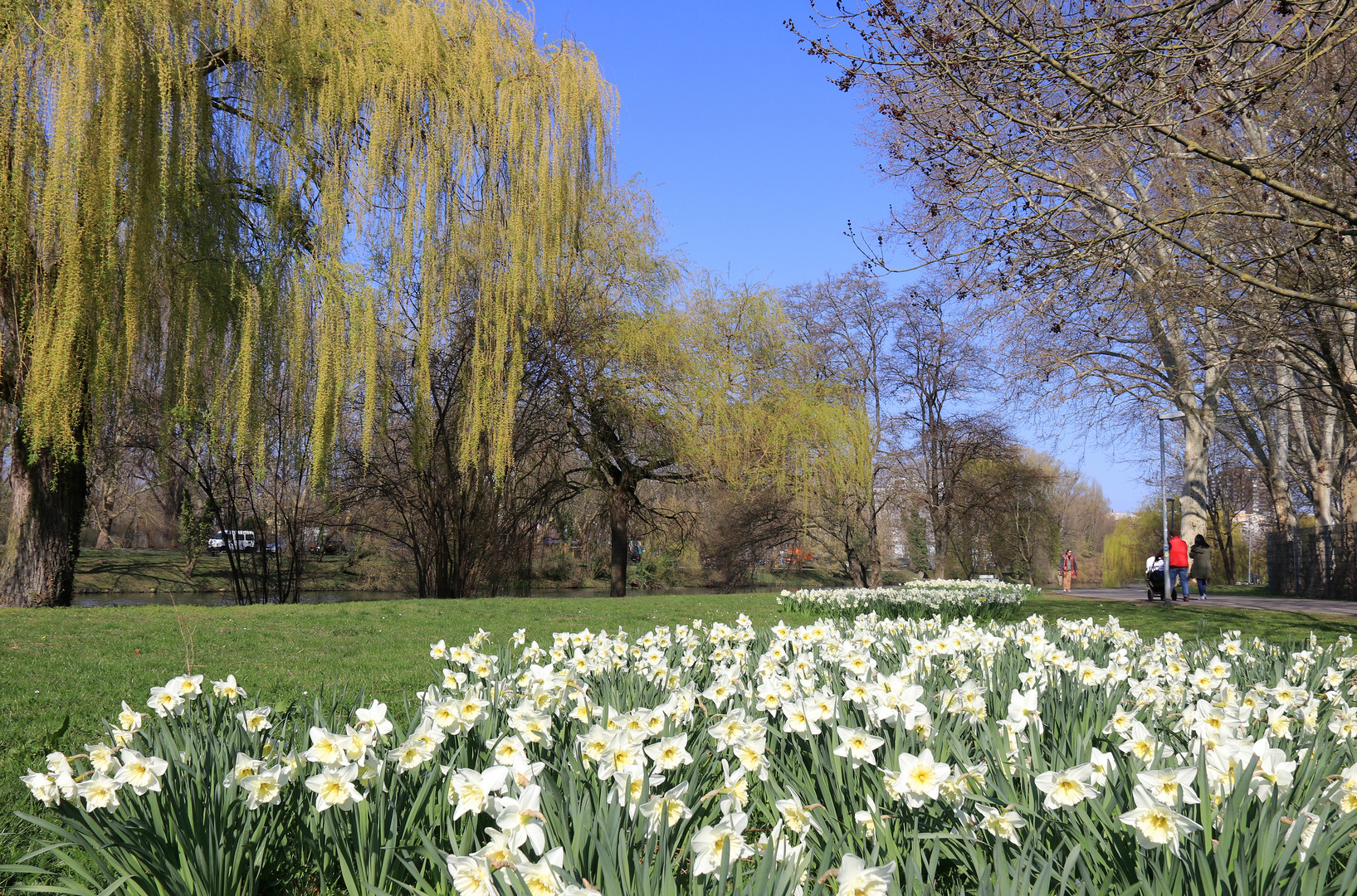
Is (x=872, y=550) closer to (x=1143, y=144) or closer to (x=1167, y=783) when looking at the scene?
(x=1143, y=144)

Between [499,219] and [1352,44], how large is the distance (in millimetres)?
8503

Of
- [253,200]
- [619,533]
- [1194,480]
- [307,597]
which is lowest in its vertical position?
[307,597]

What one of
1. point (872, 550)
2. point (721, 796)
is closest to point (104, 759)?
point (721, 796)

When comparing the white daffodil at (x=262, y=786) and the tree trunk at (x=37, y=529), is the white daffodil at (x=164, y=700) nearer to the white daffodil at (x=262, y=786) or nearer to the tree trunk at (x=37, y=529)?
the white daffodil at (x=262, y=786)

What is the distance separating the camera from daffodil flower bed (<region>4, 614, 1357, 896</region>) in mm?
1529

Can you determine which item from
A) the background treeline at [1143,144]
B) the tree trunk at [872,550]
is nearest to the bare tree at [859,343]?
the tree trunk at [872,550]

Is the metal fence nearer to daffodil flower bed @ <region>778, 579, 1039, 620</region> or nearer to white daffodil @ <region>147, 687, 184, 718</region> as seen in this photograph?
daffodil flower bed @ <region>778, 579, 1039, 620</region>

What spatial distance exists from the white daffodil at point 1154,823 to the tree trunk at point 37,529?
437 inches

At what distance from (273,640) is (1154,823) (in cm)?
722

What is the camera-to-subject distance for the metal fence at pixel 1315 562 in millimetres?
15047

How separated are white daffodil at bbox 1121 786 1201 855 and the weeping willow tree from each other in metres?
8.54

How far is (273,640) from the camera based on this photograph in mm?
7145

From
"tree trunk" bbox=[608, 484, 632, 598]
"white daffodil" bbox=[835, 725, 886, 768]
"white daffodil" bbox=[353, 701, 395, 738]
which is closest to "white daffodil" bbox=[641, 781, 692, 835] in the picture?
"white daffodil" bbox=[835, 725, 886, 768]

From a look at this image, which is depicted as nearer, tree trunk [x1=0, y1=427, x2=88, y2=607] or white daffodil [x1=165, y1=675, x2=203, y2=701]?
white daffodil [x1=165, y1=675, x2=203, y2=701]
